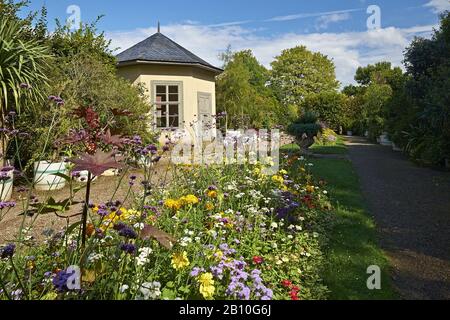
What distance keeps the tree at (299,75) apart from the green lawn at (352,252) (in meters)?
36.8

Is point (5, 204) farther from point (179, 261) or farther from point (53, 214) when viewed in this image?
→ point (53, 214)

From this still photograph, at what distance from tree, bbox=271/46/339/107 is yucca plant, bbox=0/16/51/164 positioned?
36.5 metres

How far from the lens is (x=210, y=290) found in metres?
2.13

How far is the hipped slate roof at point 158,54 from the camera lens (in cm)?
1309

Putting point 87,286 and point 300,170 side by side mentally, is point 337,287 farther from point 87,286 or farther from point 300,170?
point 300,170

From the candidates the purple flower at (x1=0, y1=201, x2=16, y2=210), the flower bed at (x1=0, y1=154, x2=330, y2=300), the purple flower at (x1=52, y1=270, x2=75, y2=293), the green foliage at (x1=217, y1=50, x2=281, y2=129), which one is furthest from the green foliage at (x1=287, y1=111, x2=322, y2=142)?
the purple flower at (x1=52, y1=270, x2=75, y2=293)

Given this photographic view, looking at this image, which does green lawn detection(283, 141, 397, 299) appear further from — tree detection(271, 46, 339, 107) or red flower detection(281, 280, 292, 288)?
tree detection(271, 46, 339, 107)

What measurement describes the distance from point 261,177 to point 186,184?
1.07 m

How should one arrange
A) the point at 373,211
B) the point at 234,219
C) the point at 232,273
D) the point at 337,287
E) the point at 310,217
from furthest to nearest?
the point at 373,211, the point at 310,217, the point at 234,219, the point at 337,287, the point at 232,273

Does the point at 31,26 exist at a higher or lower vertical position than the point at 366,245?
higher

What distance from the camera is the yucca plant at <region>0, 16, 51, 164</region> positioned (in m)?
6.27

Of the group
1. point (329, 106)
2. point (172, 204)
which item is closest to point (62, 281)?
point (172, 204)

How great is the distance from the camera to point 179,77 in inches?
537

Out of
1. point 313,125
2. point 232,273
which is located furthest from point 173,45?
point 232,273
